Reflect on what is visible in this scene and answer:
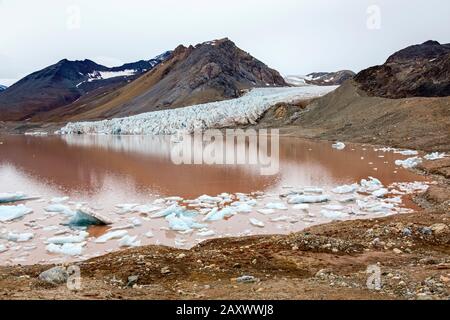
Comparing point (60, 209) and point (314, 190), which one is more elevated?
point (314, 190)

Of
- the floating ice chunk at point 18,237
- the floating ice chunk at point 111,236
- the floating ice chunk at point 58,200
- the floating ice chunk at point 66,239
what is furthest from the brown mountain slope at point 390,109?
the floating ice chunk at point 18,237

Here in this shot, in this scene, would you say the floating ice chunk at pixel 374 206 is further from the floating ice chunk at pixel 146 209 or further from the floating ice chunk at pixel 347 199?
the floating ice chunk at pixel 146 209

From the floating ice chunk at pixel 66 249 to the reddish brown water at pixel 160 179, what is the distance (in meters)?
0.19

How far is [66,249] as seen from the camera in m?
9.21

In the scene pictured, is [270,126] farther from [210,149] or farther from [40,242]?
[40,242]

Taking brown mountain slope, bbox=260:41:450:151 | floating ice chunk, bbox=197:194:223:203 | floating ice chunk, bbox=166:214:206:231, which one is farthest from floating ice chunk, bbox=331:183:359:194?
brown mountain slope, bbox=260:41:450:151

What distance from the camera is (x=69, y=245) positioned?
30.8 ft

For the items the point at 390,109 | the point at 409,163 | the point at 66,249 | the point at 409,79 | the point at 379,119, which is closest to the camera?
the point at 66,249

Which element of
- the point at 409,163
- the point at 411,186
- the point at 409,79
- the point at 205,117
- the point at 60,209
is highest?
the point at 409,79

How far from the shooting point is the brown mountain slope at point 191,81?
74250 mm

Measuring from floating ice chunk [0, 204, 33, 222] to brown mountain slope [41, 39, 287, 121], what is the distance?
56355 millimetres

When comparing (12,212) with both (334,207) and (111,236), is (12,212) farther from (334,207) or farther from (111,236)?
(334,207)

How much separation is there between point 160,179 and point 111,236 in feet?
27.4

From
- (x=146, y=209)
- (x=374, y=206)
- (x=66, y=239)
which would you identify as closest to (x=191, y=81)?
(x=146, y=209)
